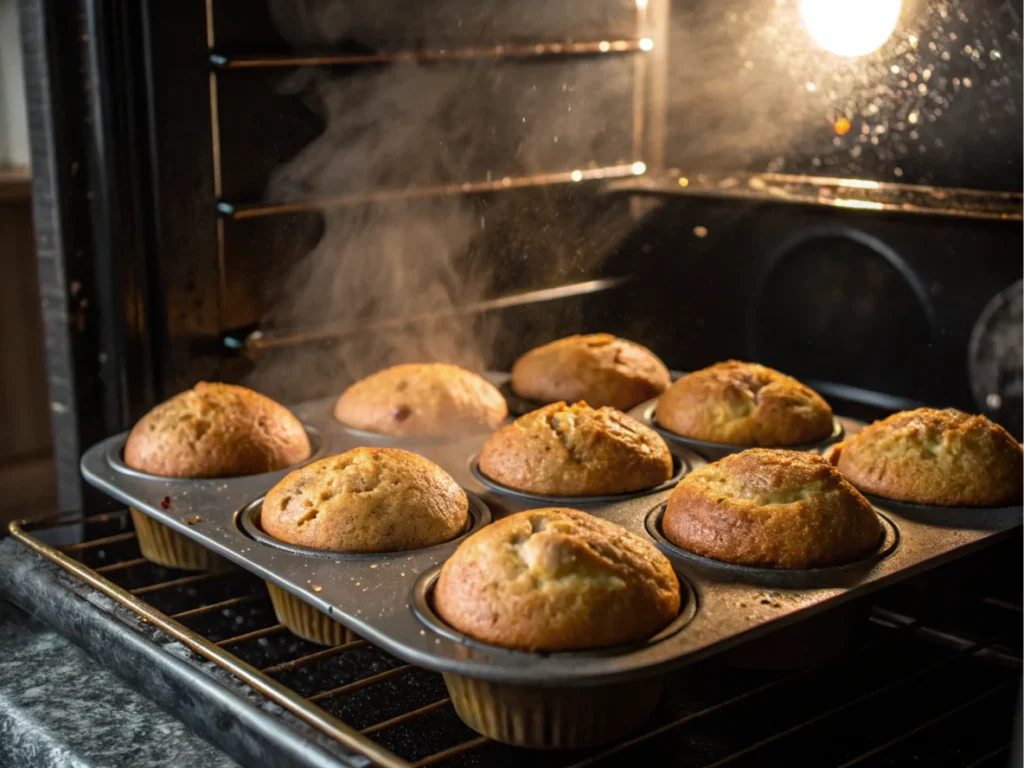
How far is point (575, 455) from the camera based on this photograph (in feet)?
7.84

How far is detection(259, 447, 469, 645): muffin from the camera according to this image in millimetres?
2127

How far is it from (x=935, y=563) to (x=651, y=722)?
0.58 m

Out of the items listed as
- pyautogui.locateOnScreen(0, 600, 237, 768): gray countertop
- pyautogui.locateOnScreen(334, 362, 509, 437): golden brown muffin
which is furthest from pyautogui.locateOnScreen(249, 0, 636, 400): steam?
pyautogui.locateOnScreen(0, 600, 237, 768): gray countertop

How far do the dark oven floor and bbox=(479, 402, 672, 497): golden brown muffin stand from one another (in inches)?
16.0

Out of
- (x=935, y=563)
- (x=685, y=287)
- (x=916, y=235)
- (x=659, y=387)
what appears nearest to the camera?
(x=935, y=563)

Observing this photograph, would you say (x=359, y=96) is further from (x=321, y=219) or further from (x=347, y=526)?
(x=347, y=526)

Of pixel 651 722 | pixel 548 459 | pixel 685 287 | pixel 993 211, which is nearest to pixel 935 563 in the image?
pixel 651 722

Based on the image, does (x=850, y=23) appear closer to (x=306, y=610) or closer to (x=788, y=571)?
(x=788, y=571)

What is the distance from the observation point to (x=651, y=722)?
2164 mm

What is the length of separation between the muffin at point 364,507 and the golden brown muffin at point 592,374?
697 millimetres

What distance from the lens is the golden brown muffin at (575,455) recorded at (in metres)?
2.37

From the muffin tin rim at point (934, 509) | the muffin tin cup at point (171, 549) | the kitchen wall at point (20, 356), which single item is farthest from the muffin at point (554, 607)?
the kitchen wall at point (20, 356)

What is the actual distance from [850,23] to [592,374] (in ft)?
3.34

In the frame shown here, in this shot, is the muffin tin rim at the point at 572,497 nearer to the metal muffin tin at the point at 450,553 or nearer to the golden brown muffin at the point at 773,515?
the metal muffin tin at the point at 450,553
